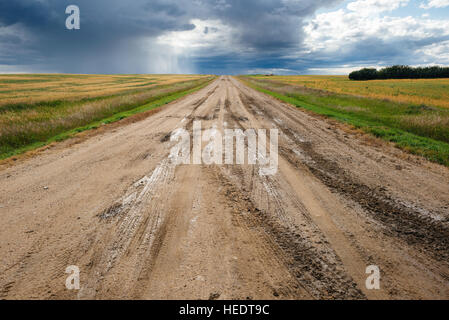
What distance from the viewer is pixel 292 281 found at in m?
2.55

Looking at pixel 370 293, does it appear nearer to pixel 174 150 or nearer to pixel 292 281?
pixel 292 281

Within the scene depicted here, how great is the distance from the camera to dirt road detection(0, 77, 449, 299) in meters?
2.53

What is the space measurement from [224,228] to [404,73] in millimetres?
102353

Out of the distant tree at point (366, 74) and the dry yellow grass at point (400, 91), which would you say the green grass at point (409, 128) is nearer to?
the dry yellow grass at point (400, 91)

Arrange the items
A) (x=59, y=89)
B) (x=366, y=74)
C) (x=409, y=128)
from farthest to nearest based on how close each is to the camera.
→ (x=366, y=74)
(x=59, y=89)
(x=409, y=128)

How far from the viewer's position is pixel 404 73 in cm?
7744

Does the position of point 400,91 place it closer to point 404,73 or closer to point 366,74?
point 366,74

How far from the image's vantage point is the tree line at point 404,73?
75375mm

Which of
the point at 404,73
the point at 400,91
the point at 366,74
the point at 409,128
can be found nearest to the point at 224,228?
the point at 409,128

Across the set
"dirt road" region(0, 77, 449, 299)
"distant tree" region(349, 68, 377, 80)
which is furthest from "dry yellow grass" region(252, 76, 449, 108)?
"distant tree" region(349, 68, 377, 80)
